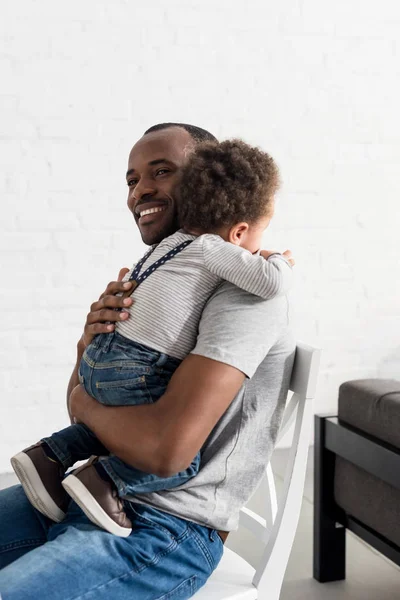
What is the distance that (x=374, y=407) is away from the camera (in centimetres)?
202

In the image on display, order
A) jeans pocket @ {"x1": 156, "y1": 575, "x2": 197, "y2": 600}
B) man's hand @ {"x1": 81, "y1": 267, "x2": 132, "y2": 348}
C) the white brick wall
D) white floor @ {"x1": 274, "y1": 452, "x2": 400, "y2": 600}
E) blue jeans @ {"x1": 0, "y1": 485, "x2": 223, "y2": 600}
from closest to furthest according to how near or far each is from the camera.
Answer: blue jeans @ {"x1": 0, "y1": 485, "x2": 223, "y2": 600} < jeans pocket @ {"x1": 156, "y1": 575, "x2": 197, "y2": 600} < man's hand @ {"x1": 81, "y1": 267, "x2": 132, "y2": 348} < white floor @ {"x1": 274, "y1": 452, "x2": 400, "y2": 600} < the white brick wall

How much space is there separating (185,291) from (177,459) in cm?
26

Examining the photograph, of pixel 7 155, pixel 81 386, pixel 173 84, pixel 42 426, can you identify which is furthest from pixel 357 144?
pixel 81 386

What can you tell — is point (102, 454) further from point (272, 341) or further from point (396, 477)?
point (396, 477)

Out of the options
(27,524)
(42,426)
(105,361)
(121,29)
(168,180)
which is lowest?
(42,426)

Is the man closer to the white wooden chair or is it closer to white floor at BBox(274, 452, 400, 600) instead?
→ the white wooden chair

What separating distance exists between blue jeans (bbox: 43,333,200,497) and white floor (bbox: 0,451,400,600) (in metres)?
1.22

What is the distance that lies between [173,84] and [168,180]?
78.1 inches

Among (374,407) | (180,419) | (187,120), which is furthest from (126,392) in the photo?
(187,120)

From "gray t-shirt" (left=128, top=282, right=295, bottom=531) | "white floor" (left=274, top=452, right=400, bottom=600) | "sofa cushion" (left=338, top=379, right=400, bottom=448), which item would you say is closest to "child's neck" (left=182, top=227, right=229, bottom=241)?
"gray t-shirt" (left=128, top=282, right=295, bottom=531)

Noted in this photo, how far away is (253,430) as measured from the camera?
1.21 meters

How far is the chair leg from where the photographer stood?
2240 millimetres

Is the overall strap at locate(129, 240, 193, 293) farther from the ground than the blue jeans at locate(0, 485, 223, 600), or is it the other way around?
the overall strap at locate(129, 240, 193, 293)

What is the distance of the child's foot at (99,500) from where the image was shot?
1.09 metres
